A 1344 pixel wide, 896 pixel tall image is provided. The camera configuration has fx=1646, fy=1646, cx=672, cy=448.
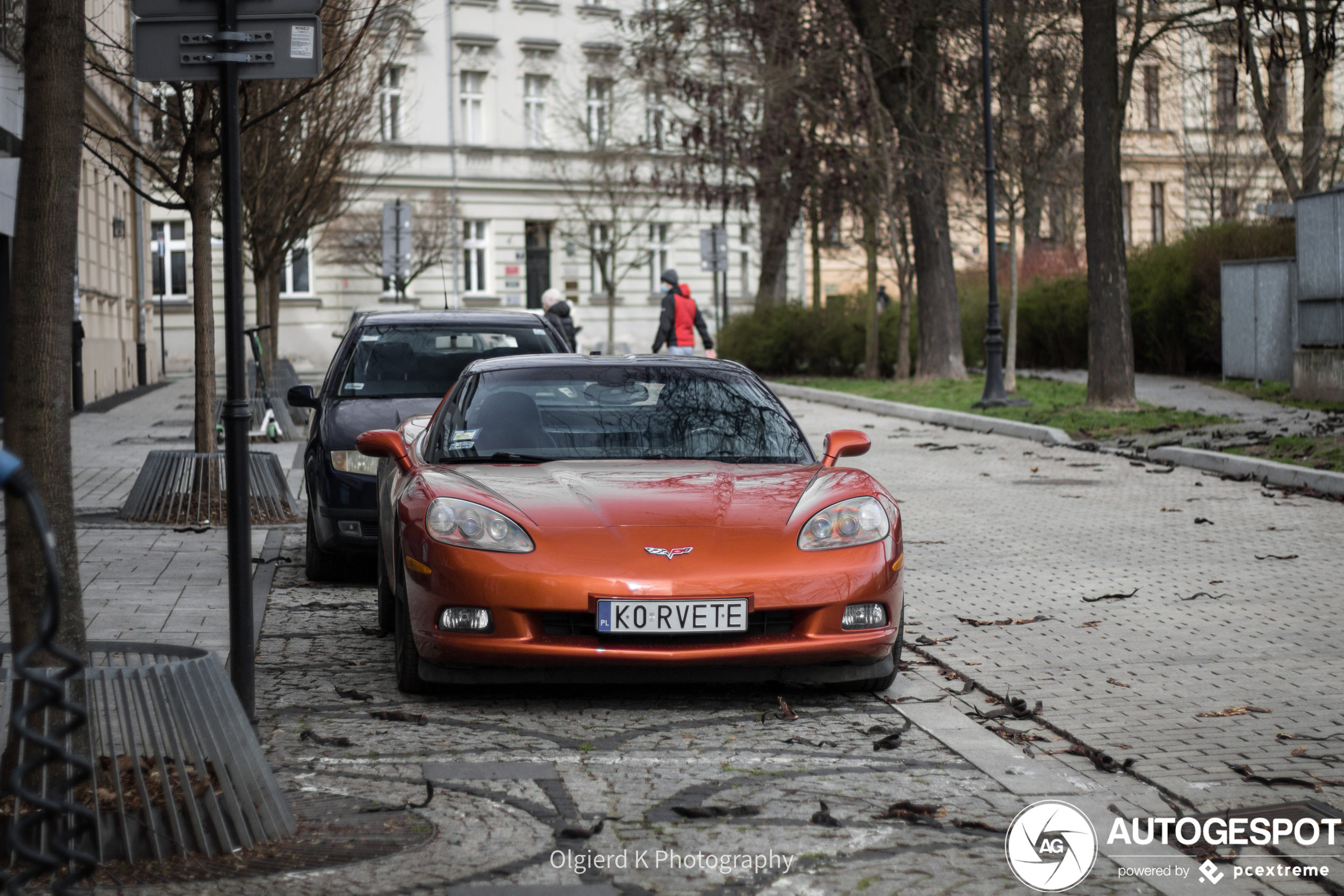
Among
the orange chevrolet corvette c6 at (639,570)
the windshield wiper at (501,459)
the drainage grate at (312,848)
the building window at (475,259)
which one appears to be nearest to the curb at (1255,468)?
the orange chevrolet corvette c6 at (639,570)

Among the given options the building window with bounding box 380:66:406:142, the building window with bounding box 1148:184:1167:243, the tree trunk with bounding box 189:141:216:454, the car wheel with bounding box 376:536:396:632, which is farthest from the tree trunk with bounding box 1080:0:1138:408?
the building window with bounding box 1148:184:1167:243

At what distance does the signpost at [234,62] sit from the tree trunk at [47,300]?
0.53 meters

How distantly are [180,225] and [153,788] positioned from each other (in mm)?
49242

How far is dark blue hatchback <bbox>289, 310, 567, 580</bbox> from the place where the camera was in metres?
9.20

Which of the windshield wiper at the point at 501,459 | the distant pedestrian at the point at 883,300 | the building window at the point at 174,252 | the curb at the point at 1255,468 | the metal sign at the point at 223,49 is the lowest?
the curb at the point at 1255,468

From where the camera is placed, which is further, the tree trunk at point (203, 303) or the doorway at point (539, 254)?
the doorway at point (539, 254)

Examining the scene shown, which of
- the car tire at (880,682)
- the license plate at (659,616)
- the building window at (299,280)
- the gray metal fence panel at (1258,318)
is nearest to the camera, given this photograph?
the license plate at (659,616)

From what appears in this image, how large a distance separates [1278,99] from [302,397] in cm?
3078

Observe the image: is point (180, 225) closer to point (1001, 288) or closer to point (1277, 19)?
point (1001, 288)

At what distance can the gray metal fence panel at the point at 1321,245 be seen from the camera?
20062 mm

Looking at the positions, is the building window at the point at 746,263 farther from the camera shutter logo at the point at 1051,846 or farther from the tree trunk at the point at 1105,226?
the camera shutter logo at the point at 1051,846

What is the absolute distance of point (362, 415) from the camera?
9.86m

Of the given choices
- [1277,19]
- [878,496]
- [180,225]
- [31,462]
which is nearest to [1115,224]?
[1277,19]

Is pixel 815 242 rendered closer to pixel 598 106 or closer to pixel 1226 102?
pixel 1226 102
